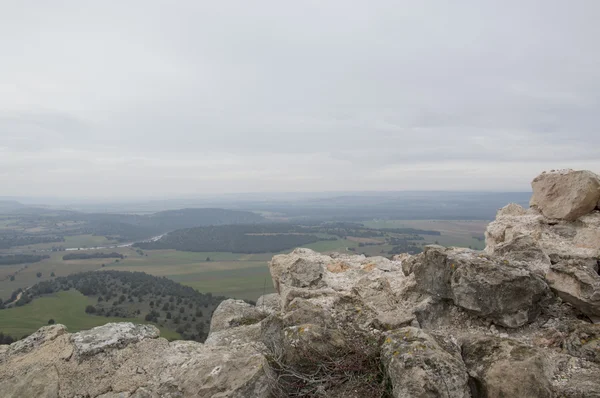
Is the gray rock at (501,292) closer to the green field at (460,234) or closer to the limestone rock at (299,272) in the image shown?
the limestone rock at (299,272)

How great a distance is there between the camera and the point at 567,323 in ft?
21.6

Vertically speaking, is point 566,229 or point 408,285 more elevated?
point 566,229

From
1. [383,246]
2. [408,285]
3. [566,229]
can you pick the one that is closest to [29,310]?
[408,285]

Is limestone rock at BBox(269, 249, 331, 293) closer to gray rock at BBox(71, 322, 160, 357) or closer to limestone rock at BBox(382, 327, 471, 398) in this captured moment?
gray rock at BBox(71, 322, 160, 357)

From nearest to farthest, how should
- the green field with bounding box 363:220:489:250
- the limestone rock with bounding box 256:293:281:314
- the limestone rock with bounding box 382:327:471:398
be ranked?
the limestone rock with bounding box 382:327:471:398 < the limestone rock with bounding box 256:293:281:314 < the green field with bounding box 363:220:489:250

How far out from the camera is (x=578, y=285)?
6.55 m

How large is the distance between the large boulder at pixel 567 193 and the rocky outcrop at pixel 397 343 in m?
0.06

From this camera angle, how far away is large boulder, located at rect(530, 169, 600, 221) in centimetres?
957

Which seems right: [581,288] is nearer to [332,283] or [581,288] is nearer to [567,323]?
[567,323]

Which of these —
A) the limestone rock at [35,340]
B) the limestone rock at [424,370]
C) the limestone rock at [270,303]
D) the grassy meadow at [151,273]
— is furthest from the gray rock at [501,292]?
the grassy meadow at [151,273]

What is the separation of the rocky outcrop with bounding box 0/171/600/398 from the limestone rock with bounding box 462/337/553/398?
0.05 feet

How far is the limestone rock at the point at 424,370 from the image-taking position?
4.60 m

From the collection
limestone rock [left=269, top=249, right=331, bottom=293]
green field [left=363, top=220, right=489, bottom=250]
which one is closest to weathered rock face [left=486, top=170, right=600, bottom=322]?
limestone rock [left=269, top=249, right=331, bottom=293]

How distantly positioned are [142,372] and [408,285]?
641cm
